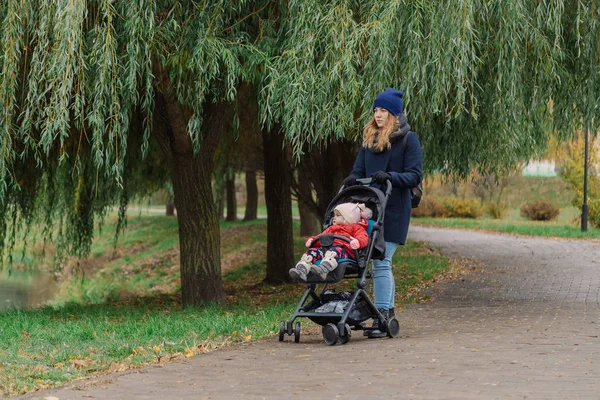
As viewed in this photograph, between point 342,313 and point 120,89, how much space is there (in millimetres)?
4087

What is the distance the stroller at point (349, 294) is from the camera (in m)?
7.19

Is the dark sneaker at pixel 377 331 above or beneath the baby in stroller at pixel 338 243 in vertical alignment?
beneath

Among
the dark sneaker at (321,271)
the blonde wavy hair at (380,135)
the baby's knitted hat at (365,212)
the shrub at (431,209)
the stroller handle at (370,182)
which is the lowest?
the shrub at (431,209)

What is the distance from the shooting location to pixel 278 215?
51.1ft

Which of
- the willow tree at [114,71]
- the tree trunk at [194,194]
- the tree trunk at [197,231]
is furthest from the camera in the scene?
the tree trunk at [197,231]

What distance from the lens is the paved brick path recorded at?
17.7 feet

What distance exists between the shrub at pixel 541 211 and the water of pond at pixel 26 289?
1882 cm

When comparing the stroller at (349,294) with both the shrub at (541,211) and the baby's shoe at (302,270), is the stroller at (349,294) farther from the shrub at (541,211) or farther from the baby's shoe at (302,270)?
the shrub at (541,211)

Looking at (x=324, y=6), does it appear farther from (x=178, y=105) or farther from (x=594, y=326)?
(x=594, y=326)

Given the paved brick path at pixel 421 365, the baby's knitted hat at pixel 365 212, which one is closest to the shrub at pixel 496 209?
the paved brick path at pixel 421 365

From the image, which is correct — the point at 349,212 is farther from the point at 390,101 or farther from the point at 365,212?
the point at 390,101

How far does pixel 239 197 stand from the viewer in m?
56.5

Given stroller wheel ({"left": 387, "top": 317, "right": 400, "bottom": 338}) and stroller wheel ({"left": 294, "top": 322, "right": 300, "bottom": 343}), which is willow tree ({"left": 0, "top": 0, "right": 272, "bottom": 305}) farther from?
stroller wheel ({"left": 387, "top": 317, "right": 400, "bottom": 338})

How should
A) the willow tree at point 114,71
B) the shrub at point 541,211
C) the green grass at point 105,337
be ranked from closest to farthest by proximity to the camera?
the green grass at point 105,337, the willow tree at point 114,71, the shrub at point 541,211
